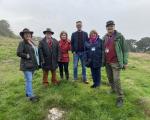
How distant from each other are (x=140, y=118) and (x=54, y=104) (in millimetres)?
3239

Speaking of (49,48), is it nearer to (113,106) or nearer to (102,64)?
(102,64)

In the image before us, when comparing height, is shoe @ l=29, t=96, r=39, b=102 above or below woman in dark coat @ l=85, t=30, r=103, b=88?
below

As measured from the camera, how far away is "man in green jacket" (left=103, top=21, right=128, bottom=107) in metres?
14.2

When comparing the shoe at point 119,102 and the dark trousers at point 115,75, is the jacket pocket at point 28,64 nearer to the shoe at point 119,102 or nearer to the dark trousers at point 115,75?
the dark trousers at point 115,75

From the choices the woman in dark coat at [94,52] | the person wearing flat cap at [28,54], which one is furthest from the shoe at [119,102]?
the person wearing flat cap at [28,54]

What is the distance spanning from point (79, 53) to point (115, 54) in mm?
2358

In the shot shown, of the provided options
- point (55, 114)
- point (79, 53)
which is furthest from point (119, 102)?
point (79, 53)

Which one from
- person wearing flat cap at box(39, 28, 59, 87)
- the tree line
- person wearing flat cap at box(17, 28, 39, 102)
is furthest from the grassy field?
the tree line

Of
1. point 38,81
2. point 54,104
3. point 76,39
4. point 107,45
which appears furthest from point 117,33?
point 38,81

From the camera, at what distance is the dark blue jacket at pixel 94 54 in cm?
1534

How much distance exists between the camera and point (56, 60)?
1570cm

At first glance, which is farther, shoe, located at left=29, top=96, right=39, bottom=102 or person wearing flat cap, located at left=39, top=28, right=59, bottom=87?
person wearing flat cap, located at left=39, top=28, right=59, bottom=87

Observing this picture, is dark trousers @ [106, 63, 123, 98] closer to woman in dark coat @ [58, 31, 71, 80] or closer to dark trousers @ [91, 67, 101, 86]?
dark trousers @ [91, 67, 101, 86]

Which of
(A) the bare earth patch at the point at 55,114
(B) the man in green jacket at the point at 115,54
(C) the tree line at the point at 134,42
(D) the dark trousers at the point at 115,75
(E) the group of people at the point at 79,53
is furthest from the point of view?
(C) the tree line at the point at 134,42
